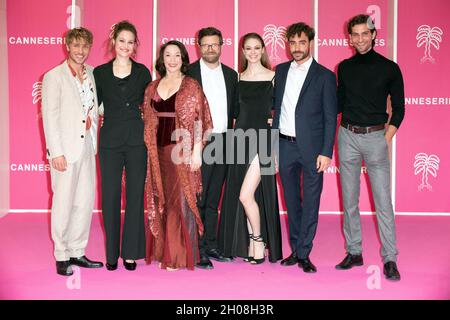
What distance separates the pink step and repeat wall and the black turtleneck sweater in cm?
236

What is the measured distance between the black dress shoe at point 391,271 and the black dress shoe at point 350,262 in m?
0.28

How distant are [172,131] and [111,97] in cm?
48

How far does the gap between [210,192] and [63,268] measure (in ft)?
3.87

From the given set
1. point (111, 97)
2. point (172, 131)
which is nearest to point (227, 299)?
point (172, 131)

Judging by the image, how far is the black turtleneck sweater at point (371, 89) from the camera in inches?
148

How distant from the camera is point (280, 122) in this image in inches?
155

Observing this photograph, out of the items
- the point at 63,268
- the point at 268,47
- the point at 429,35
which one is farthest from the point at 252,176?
the point at 429,35

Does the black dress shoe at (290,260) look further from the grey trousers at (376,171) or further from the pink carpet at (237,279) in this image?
the grey trousers at (376,171)

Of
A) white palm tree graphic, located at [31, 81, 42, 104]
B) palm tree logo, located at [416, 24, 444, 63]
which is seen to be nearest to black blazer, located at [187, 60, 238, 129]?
white palm tree graphic, located at [31, 81, 42, 104]

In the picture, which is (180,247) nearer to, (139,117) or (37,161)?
(139,117)

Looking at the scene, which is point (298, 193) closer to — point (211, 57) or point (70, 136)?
point (211, 57)

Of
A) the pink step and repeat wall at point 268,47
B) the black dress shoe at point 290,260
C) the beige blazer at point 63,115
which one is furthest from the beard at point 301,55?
A: the pink step and repeat wall at point 268,47

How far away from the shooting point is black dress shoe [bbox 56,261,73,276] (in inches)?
149

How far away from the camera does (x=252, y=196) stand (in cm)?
405
